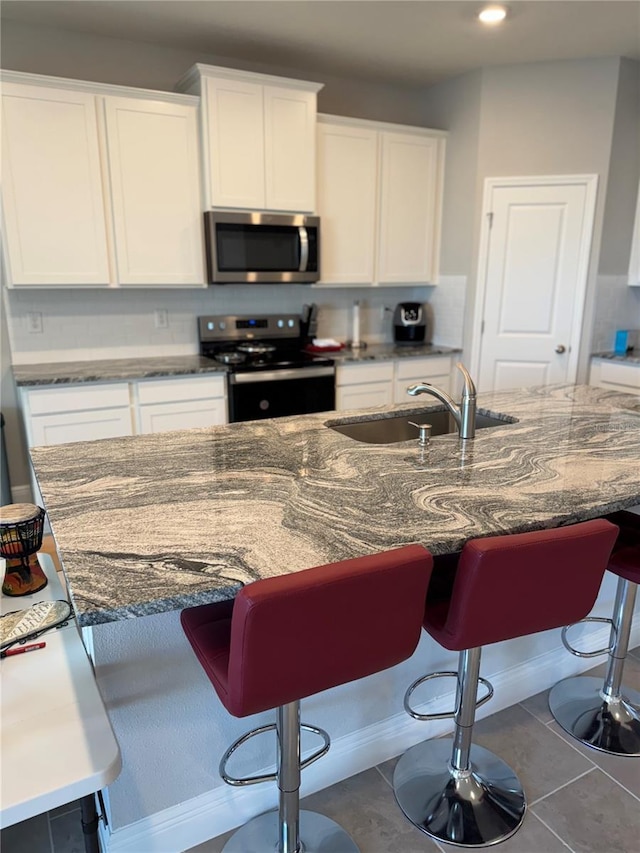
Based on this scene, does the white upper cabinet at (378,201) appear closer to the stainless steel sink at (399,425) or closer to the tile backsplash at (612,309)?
the tile backsplash at (612,309)

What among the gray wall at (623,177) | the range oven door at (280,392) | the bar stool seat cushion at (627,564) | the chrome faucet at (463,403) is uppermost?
the gray wall at (623,177)

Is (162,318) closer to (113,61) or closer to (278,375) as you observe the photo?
(278,375)

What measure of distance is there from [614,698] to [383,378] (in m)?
2.48

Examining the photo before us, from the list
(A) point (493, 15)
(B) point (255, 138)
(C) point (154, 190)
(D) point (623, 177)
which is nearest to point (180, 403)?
(C) point (154, 190)

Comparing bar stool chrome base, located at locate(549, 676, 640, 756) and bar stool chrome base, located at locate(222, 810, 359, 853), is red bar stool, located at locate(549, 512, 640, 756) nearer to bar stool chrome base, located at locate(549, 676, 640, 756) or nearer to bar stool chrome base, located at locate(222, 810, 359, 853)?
bar stool chrome base, located at locate(549, 676, 640, 756)

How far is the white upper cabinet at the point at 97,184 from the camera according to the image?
3068 mm

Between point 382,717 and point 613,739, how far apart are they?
0.80 m

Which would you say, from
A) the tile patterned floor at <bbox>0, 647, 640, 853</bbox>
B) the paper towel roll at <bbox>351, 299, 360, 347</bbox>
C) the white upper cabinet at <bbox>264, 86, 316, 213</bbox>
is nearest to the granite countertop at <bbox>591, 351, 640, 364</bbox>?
the paper towel roll at <bbox>351, 299, 360, 347</bbox>

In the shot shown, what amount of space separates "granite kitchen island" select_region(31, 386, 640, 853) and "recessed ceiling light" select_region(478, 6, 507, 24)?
232cm

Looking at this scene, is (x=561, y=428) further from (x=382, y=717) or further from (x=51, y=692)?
(x=51, y=692)

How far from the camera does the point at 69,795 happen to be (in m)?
0.96

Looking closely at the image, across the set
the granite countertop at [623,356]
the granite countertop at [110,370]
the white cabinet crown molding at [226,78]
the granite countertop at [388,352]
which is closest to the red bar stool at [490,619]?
the granite countertop at [110,370]

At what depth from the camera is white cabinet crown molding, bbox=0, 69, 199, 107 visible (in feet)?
9.75

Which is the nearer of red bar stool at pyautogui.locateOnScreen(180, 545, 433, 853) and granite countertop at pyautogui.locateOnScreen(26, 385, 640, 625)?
red bar stool at pyautogui.locateOnScreen(180, 545, 433, 853)
